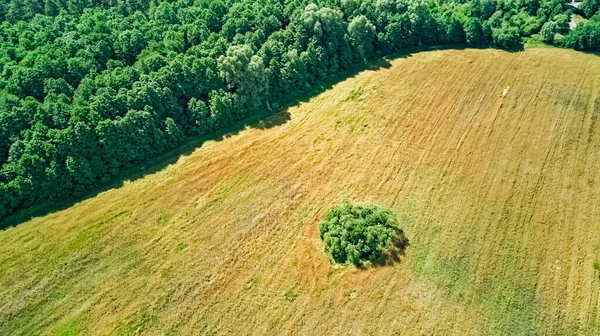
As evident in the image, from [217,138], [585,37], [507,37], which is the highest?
[217,138]

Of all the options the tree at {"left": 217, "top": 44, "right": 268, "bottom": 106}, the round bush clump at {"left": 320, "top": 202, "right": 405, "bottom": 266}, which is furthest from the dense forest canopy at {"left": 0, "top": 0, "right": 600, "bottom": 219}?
the round bush clump at {"left": 320, "top": 202, "right": 405, "bottom": 266}

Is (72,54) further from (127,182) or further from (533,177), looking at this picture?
(533,177)

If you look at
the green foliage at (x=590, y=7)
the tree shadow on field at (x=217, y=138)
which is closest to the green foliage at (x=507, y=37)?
the tree shadow on field at (x=217, y=138)

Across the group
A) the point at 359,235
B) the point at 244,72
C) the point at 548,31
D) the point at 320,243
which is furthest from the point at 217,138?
the point at 548,31

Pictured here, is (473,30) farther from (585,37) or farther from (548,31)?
(585,37)

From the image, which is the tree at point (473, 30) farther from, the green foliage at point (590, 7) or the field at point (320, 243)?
the green foliage at point (590, 7)

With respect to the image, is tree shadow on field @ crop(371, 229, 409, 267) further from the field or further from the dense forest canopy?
the dense forest canopy
